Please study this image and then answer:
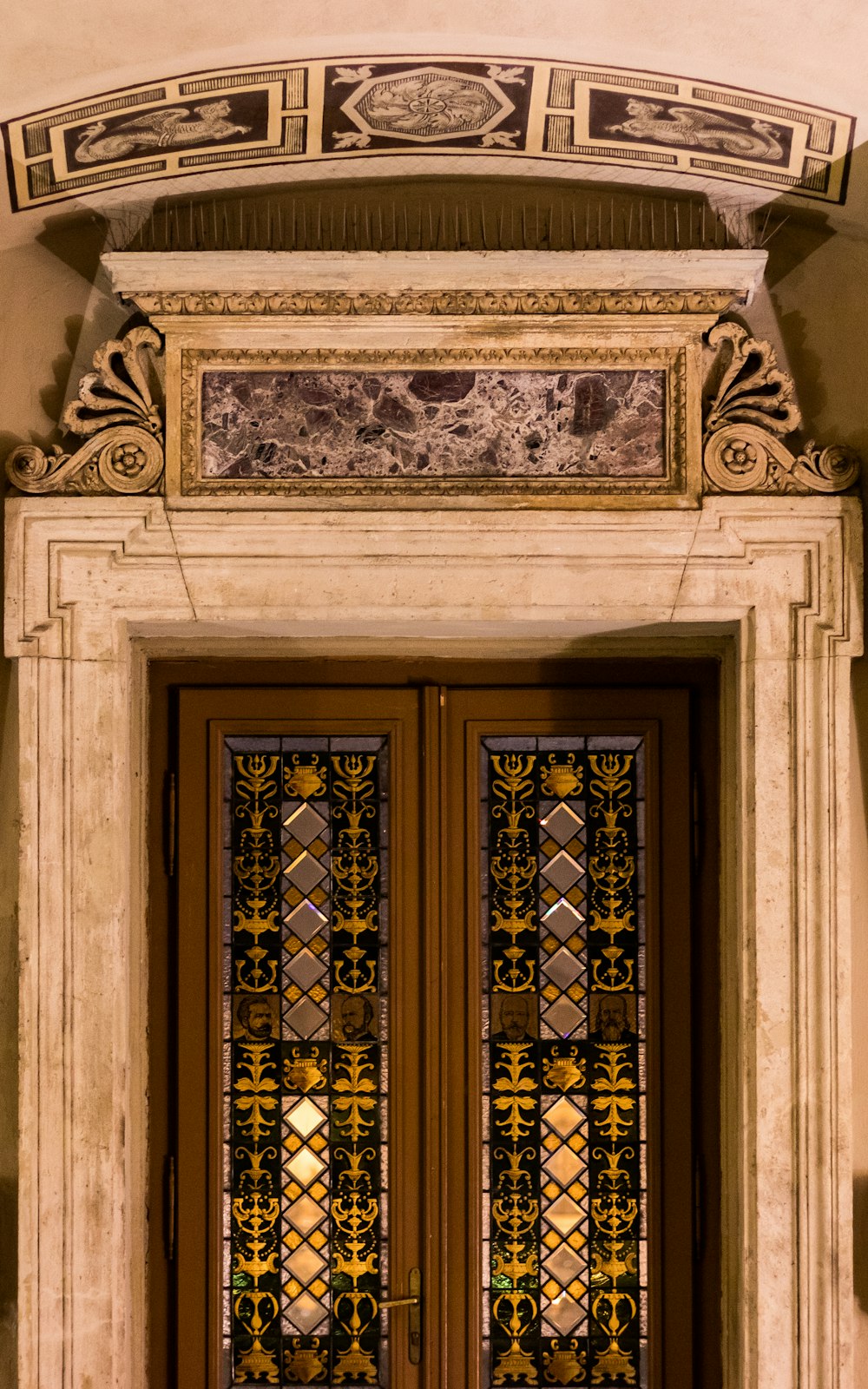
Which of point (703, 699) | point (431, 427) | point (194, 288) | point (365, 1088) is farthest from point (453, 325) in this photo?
point (365, 1088)

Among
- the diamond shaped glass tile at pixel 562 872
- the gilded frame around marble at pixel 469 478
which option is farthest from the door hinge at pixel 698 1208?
the gilded frame around marble at pixel 469 478

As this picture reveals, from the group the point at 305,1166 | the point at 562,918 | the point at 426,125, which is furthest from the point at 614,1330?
the point at 426,125

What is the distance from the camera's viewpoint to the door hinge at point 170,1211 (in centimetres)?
335

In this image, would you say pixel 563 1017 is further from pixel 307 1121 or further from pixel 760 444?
pixel 760 444

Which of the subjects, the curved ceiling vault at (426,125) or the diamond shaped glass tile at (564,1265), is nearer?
the curved ceiling vault at (426,125)

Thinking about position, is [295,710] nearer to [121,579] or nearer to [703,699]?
[121,579]

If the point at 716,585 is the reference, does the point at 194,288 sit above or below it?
above

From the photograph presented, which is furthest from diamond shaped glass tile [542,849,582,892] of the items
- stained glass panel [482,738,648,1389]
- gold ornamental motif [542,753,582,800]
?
gold ornamental motif [542,753,582,800]

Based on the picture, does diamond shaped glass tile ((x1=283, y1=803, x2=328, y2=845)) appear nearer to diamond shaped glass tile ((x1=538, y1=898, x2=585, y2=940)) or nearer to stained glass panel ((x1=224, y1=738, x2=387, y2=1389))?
stained glass panel ((x1=224, y1=738, x2=387, y2=1389))

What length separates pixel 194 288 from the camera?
10.2 feet

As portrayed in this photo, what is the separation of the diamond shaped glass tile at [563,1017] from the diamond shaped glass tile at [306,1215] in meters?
0.53

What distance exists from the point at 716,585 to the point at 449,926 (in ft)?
3.79

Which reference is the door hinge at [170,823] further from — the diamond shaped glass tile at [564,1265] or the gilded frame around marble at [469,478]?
the diamond shaped glass tile at [564,1265]

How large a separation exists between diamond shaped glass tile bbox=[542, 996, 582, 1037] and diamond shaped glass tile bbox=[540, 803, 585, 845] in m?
0.44
